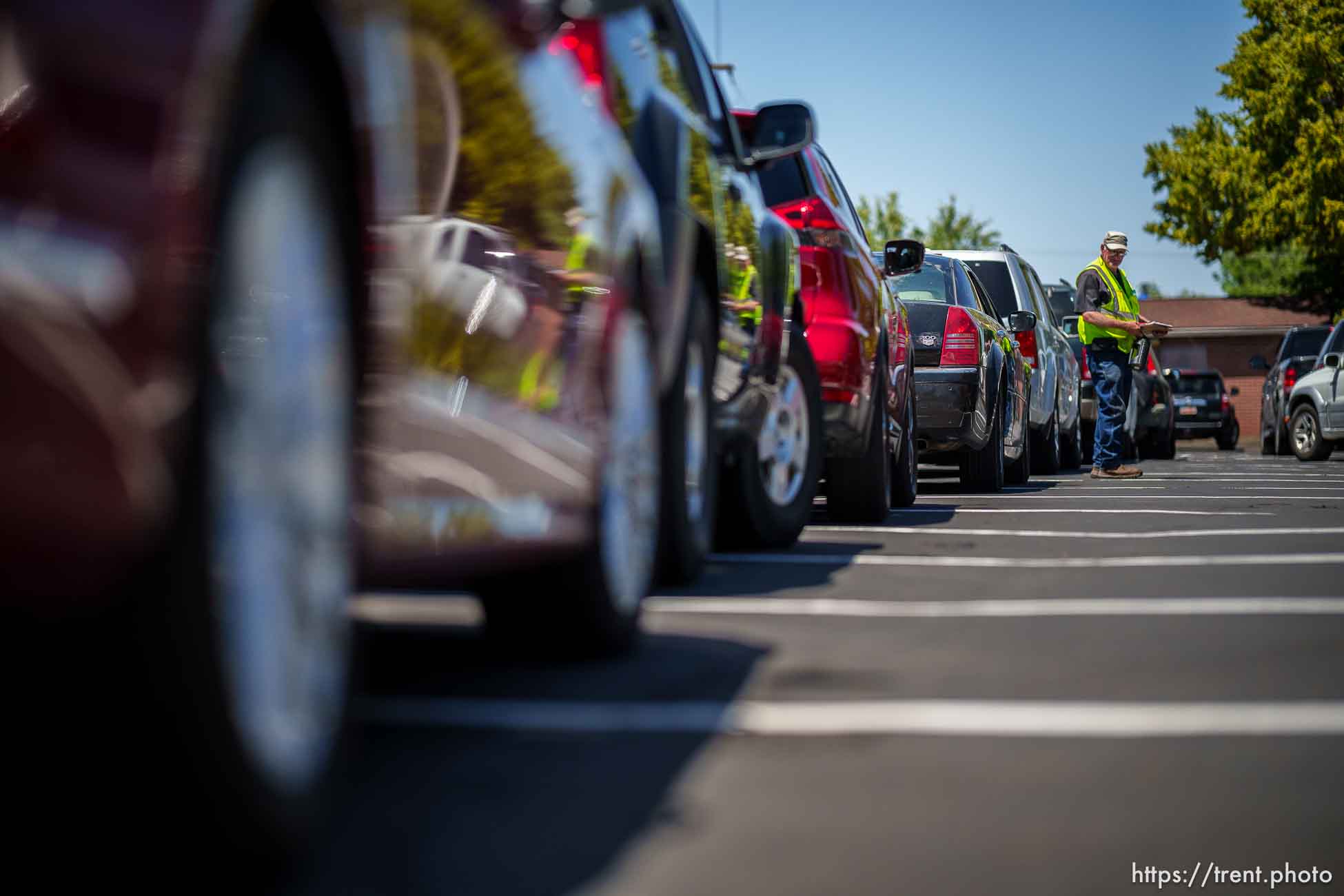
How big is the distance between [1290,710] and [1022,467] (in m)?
10.5

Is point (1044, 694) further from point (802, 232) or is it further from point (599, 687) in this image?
point (802, 232)

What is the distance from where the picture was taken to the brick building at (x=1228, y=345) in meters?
68.8

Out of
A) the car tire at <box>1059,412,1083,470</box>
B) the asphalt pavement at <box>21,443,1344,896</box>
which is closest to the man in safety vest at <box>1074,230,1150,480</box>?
the car tire at <box>1059,412,1083,470</box>

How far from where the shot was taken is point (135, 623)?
1878 mm

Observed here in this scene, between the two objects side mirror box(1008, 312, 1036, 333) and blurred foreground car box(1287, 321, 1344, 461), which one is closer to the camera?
side mirror box(1008, 312, 1036, 333)

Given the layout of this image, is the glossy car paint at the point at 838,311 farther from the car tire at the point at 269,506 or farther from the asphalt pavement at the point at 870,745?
the car tire at the point at 269,506

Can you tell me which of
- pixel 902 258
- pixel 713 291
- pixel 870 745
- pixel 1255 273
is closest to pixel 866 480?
pixel 902 258

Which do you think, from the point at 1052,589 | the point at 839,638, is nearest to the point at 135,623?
the point at 839,638

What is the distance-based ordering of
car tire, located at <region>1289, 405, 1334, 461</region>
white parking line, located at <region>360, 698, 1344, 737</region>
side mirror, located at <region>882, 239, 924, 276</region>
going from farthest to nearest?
car tire, located at <region>1289, 405, 1334, 461</region>
side mirror, located at <region>882, 239, 924, 276</region>
white parking line, located at <region>360, 698, 1344, 737</region>

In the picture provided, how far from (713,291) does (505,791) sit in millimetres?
2664

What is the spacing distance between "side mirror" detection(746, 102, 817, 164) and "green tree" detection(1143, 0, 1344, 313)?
33.2 metres

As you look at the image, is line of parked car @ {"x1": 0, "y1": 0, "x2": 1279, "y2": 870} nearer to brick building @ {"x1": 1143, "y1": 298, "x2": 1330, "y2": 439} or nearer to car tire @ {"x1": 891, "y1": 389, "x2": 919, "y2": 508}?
car tire @ {"x1": 891, "y1": 389, "x2": 919, "y2": 508}

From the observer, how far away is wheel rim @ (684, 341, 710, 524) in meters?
4.98

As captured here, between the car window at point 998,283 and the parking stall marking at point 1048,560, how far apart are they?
8.99 m
